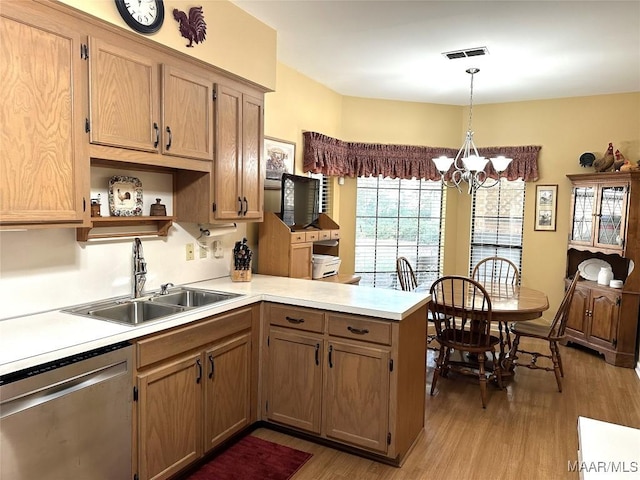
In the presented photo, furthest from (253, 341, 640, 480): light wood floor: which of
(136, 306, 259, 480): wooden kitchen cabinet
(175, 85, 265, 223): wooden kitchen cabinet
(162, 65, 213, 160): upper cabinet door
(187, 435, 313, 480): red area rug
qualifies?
(162, 65, 213, 160): upper cabinet door

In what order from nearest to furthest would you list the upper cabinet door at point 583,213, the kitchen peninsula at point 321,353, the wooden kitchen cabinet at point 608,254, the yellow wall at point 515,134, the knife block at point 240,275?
the kitchen peninsula at point 321,353 < the knife block at point 240,275 < the wooden kitchen cabinet at point 608,254 < the upper cabinet door at point 583,213 < the yellow wall at point 515,134

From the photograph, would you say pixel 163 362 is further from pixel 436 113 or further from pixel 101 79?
pixel 436 113

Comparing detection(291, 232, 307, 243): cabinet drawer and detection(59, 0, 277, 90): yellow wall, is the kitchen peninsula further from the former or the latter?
detection(59, 0, 277, 90): yellow wall

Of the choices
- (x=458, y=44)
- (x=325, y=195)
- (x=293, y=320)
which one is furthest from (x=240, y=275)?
(x=458, y=44)

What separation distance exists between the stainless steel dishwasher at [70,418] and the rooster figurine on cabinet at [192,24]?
66.6 inches

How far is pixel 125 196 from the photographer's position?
2.52 metres

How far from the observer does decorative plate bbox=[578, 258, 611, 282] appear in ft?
15.4

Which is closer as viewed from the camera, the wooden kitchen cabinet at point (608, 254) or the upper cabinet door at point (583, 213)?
the wooden kitchen cabinet at point (608, 254)

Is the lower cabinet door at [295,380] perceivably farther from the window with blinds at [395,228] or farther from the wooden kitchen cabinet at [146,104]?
the window with blinds at [395,228]

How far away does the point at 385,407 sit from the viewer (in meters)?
2.43

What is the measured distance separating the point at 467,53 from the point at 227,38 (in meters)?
1.92

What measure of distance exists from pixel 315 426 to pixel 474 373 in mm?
1426

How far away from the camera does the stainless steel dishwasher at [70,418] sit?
5.02ft

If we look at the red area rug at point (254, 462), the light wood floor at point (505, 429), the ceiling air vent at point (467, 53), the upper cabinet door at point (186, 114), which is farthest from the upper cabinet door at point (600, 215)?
the upper cabinet door at point (186, 114)
